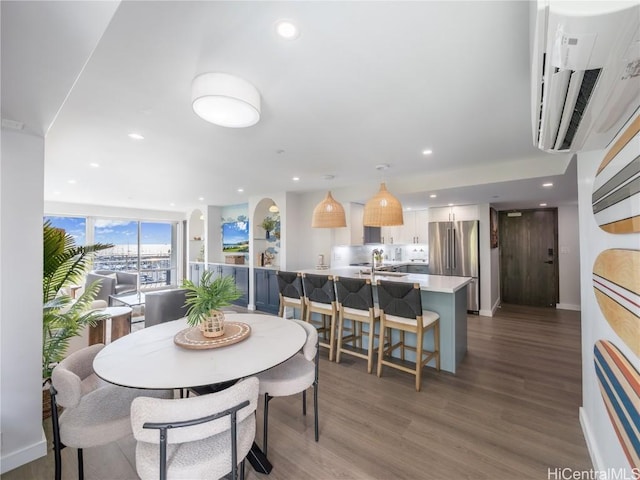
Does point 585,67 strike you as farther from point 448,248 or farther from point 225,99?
point 448,248

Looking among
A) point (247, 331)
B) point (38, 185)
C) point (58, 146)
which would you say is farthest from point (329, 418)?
point (58, 146)

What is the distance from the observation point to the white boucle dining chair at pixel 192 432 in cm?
109

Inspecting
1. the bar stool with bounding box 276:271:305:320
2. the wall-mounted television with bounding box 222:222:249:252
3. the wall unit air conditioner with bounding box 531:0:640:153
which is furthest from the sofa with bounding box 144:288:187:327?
the wall unit air conditioner with bounding box 531:0:640:153

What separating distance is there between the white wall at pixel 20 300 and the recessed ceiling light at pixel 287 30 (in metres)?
1.80

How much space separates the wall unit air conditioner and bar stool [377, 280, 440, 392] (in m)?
1.74

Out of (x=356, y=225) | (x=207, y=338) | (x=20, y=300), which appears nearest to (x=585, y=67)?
(x=207, y=338)

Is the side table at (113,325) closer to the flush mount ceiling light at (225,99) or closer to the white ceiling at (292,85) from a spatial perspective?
the white ceiling at (292,85)

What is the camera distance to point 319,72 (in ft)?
5.46

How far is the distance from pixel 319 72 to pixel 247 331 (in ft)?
5.69

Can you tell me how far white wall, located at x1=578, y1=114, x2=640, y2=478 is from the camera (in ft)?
4.42

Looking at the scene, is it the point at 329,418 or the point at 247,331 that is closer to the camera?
the point at 247,331

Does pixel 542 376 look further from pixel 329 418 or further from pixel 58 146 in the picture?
pixel 58 146

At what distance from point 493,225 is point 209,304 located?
19.0 ft

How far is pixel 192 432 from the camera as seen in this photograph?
1138 mm
